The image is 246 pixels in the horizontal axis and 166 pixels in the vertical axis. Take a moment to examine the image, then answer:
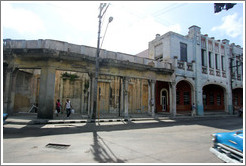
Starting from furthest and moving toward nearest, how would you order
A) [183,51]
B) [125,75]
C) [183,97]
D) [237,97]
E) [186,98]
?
1. [237,97]
2. [186,98]
3. [183,97]
4. [183,51]
5. [125,75]

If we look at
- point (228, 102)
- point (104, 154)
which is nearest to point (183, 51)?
point (228, 102)

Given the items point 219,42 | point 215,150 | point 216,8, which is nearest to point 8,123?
point 215,150

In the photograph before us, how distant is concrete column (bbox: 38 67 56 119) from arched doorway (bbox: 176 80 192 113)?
1609 cm

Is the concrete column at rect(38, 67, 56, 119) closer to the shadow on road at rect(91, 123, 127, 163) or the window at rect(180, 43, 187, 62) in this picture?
the shadow on road at rect(91, 123, 127, 163)

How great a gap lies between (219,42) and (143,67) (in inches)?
613

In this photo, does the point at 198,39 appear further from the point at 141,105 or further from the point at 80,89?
the point at 80,89

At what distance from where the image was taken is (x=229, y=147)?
412 centimetres

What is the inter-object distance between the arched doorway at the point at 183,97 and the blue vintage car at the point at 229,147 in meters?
17.9

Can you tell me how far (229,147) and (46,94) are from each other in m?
12.6

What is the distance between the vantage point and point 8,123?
10812 mm

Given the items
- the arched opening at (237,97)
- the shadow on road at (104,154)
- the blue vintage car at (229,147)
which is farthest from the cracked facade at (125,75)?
the blue vintage car at (229,147)

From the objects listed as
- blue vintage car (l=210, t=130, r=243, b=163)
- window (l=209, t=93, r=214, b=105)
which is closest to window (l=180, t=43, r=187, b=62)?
window (l=209, t=93, r=214, b=105)

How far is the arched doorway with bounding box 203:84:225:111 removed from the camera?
24748 mm

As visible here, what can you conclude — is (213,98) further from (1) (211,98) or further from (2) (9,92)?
(2) (9,92)
